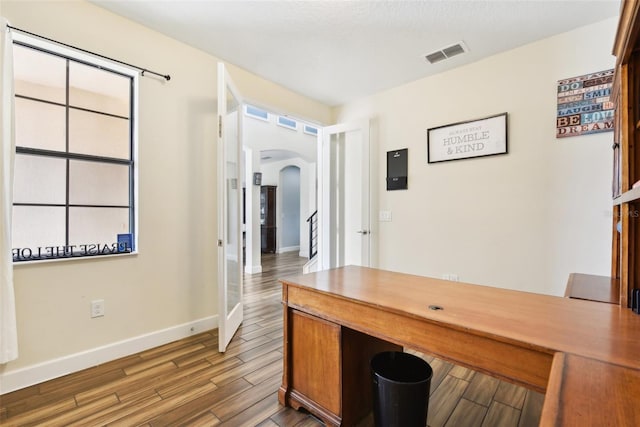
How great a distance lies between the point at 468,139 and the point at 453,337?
8.06 ft

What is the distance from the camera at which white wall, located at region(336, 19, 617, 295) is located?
2.35m

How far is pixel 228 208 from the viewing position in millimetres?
2680

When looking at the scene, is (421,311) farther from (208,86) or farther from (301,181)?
(301,181)

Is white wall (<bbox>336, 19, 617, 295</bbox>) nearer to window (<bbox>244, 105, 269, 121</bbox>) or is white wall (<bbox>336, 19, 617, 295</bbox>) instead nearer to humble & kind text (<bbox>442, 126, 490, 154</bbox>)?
humble & kind text (<bbox>442, 126, 490, 154</bbox>)

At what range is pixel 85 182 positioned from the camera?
2.27 m

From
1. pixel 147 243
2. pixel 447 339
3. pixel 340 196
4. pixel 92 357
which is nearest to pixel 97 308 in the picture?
pixel 92 357

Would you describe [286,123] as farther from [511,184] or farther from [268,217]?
[511,184]

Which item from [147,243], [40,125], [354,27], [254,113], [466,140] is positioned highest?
[254,113]

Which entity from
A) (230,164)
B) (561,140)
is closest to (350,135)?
(230,164)

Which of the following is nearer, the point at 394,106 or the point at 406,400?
the point at 406,400

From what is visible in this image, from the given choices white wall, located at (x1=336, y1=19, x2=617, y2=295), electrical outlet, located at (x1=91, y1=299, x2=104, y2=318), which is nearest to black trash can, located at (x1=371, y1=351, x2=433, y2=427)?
white wall, located at (x1=336, y1=19, x2=617, y2=295)

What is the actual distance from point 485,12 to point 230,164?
240 centimetres

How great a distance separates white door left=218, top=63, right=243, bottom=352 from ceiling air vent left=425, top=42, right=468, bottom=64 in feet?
6.30

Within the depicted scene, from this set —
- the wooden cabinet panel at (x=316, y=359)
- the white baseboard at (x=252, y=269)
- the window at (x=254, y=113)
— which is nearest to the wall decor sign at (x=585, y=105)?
the wooden cabinet panel at (x=316, y=359)
